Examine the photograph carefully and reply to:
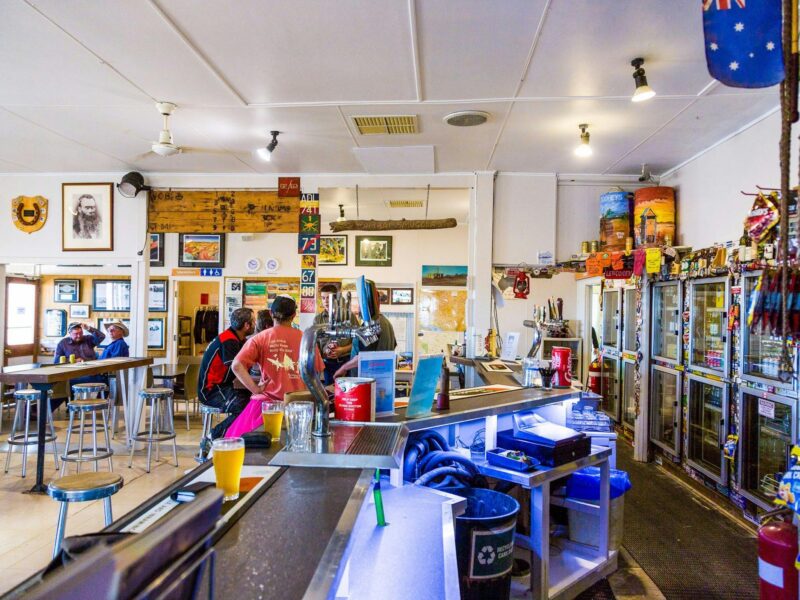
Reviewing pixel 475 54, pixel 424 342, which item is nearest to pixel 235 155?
pixel 475 54

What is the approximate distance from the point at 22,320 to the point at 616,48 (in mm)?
9675

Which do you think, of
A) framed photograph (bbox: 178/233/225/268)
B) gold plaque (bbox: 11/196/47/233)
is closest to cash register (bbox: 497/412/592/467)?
gold plaque (bbox: 11/196/47/233)

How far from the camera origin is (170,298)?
8461 mm

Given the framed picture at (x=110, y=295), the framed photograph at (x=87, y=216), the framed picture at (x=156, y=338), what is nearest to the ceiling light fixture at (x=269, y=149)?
the framed photograph at (x=87, y=216)

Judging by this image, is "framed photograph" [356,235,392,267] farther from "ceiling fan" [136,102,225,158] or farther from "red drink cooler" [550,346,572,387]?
"red drink cooler" [550,346,572,387]

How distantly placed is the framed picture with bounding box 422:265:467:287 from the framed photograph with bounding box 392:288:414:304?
29 cm

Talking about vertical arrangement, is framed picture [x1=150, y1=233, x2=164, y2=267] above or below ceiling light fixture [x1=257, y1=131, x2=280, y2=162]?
below

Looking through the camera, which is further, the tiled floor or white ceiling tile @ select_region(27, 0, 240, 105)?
the tiled floor

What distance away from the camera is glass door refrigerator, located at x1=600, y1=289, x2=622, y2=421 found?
643cm

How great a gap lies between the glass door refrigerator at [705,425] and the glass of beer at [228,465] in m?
4.13

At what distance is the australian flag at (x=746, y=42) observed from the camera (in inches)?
56.7

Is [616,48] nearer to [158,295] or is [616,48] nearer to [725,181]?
[725,181]

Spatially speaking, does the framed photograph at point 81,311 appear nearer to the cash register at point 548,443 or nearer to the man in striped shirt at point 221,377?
the man in striped shirt at point 221,377

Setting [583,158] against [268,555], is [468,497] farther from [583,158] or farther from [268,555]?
[583,158]
